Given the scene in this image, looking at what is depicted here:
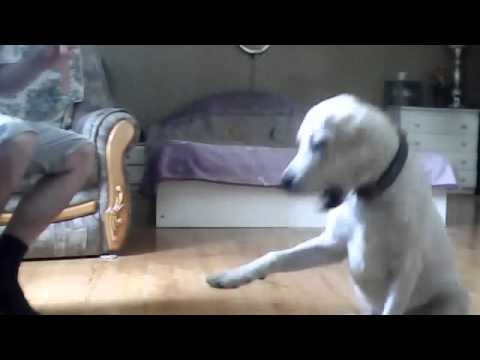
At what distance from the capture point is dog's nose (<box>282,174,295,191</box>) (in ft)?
4.57

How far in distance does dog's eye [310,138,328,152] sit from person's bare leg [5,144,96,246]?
2.33ft

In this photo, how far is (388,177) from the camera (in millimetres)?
1361

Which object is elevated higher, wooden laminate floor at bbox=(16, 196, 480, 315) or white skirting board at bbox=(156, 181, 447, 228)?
white skirting board at bbox=(156, 181, 447, 228)

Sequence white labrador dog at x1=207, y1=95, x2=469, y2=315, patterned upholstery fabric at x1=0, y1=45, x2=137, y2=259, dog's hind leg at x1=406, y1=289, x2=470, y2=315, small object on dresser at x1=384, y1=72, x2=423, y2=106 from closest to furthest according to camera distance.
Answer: white labrador dog at x1=207, y1=95, x2=469, y2=315 → dog's hind leg at x1=406, y1=289, x2=470, y2=315 → patterned upholstery fabric at x1=0, y1=45, x2=137, y2=259 → small object on dresser at x1=384, y1=72, x2=423, y2=106

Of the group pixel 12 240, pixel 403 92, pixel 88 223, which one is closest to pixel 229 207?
pixel 88 223

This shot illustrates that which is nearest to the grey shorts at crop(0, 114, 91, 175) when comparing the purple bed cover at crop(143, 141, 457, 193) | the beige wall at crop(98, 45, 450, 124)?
the purple bed cover at crop(143, 141, 457, 193)

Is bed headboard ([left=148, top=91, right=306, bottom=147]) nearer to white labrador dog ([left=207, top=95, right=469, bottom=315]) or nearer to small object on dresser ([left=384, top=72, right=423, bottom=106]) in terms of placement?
small object on dresser ([left=384, top=72, right=423, bottom=106])

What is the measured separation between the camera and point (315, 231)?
10.3 feet

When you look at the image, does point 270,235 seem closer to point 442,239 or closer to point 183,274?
point 183,274

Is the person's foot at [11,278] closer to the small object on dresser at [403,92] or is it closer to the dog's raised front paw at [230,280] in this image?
the dog's raised front paw at [230,280]

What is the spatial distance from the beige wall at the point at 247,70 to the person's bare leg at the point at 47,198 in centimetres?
282
